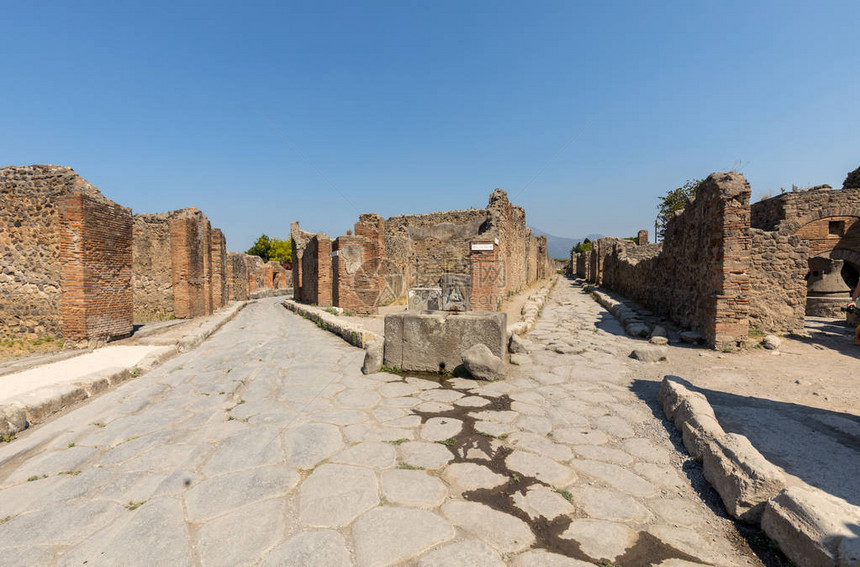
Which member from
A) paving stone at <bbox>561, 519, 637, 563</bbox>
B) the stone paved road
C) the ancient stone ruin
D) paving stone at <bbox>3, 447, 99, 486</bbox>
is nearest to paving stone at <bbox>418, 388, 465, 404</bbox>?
the stone paved road

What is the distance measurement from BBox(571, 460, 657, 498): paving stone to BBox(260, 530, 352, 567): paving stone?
150 centimetres

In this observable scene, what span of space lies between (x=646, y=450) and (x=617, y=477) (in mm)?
538

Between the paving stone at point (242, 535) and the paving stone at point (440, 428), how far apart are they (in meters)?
1.15

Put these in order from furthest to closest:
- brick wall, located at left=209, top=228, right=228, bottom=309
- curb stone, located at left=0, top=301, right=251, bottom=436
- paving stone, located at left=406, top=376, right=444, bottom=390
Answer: brick wall, located at left=209, top=228, right=228, bottom=309 → paving stone, located at left=406, top=376, right=444, bottom=390 → curb stone, located at left=0, top=301, right=251, bottom=436

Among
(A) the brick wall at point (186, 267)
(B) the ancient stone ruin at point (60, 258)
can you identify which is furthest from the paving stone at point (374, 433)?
(A) the brick wall at point (186, 267)

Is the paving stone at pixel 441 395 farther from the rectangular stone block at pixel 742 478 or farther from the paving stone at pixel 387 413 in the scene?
the rectangular stone block at pixel 742 478

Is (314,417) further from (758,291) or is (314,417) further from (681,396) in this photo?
(758,291)

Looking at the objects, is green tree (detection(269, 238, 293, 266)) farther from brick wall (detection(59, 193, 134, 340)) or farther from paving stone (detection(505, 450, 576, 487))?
paving stone (detection(505, 450, 576, 487))

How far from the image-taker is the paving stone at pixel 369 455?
2.35m

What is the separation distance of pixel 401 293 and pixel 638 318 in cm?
906

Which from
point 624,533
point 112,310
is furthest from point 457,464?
point 112,310

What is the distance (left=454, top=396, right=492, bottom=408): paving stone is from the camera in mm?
3447

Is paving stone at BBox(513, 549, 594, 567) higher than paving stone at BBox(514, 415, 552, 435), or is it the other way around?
paving stone at BBox(513, 549, 594, 567)

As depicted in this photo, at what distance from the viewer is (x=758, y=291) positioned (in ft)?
22.3
